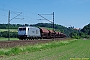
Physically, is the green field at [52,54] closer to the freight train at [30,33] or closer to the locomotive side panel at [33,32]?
the freight train at [30,33]

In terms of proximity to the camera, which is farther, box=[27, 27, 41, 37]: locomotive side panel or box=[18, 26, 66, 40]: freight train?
box=[27, 27, 41, 37]: locomotive side panel

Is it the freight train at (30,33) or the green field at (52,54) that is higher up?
the freight train at (30,33)

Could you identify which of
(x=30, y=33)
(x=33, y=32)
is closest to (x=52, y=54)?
(x=30, y=33)

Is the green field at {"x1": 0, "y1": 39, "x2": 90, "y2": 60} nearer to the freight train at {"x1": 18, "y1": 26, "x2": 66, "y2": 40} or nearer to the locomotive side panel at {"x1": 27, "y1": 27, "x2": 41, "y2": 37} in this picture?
the freight train at {"x1": 18, "y1": 26, "x2": 66, "y2": 40}

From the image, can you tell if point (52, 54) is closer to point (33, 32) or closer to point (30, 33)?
point (30, 33)

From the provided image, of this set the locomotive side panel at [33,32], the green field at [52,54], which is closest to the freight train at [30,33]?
the locomotive side panel at [33,32]

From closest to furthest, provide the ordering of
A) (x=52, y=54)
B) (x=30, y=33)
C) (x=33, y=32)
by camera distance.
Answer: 1. (x=52, y=54)
2. (x=30, y=33)
3. (x=33, y=32)

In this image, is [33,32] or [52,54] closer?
[52,54]

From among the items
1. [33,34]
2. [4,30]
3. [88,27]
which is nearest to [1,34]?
[4,30]

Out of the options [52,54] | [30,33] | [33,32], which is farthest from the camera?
[33,32]

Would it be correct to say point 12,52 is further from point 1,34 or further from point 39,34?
point 1,34

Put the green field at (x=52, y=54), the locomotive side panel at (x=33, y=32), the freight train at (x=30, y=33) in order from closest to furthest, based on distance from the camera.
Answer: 1. the green field at (x=52, y=54)
2. the freight train at (x=30, y=33)
3. the locomotive side panel at (x=33, y=32)

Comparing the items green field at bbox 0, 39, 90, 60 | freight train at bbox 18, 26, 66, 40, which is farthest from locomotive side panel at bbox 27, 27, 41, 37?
green field at bbox 0, 39, 90, 60

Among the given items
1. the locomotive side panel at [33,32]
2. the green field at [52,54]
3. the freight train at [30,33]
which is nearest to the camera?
the green field at [52,54]
